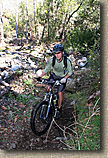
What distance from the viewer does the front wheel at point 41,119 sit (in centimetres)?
Answer: 241

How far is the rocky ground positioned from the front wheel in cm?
9

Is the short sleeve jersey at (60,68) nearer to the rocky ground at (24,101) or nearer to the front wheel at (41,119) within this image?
the rocky ground at (24,101)

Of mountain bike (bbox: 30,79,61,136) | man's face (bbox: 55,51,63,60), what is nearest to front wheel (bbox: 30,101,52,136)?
mountain bike (bbox: 30,79,61,136)

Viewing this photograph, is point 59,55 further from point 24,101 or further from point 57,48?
point 24,101

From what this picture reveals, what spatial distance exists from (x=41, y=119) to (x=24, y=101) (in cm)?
40

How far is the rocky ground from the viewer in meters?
2.34

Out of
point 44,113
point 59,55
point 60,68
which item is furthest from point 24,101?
point 59,55

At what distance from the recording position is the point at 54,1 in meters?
2.53

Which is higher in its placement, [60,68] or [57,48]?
[57,48]

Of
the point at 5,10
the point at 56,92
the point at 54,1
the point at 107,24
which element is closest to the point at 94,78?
the point at 56,92

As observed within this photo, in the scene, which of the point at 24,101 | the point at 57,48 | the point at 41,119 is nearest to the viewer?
the point at 57,48

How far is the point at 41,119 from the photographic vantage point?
8.34 feet

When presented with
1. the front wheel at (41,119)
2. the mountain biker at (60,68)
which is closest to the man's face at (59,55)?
the mountain biker at (60,68)

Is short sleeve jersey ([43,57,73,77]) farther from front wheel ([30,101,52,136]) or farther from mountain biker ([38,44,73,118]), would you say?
front wheel ([30,101,52,136])
